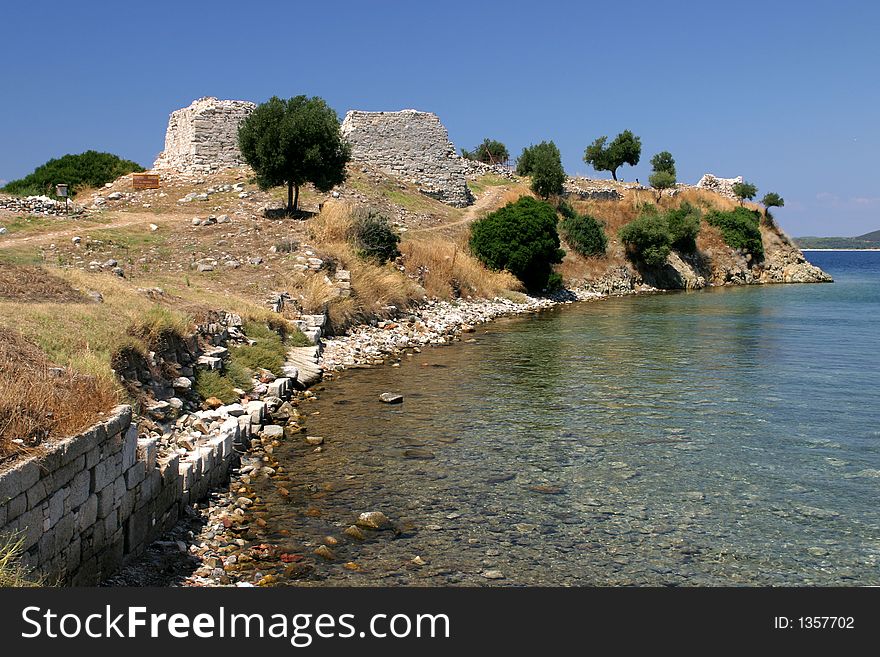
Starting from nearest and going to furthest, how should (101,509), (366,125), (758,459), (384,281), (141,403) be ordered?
(101,509) → (141,403) → (758,459) → (384,281) → (366,125)

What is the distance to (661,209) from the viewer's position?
53.1 m

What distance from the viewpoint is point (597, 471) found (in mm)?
10438

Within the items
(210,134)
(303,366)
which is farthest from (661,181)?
(303,366)

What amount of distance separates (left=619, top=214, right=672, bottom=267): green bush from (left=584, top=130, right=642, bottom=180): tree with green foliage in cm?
1397

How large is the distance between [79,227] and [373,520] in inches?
879

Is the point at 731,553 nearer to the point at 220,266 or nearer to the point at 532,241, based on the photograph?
the point at 220,266

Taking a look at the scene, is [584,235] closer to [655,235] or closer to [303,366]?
[655,235]

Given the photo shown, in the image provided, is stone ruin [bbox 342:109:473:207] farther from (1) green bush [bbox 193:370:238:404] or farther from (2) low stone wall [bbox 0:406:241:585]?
(2) low stone wall [bbox 0:406:241:585]

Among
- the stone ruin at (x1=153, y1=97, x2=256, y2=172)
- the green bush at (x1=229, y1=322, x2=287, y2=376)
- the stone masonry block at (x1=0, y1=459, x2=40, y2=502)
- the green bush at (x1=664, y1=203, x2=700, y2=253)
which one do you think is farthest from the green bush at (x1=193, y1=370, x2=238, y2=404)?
the green bush at (x1=664, y1=203, x2=700, y2=253)

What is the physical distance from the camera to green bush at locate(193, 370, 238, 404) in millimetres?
12555

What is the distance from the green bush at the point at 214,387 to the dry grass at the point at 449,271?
1668cm

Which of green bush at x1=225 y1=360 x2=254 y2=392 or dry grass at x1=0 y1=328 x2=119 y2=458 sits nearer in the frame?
dry grass at x1=0 y1=328 x2=119 y2=458
